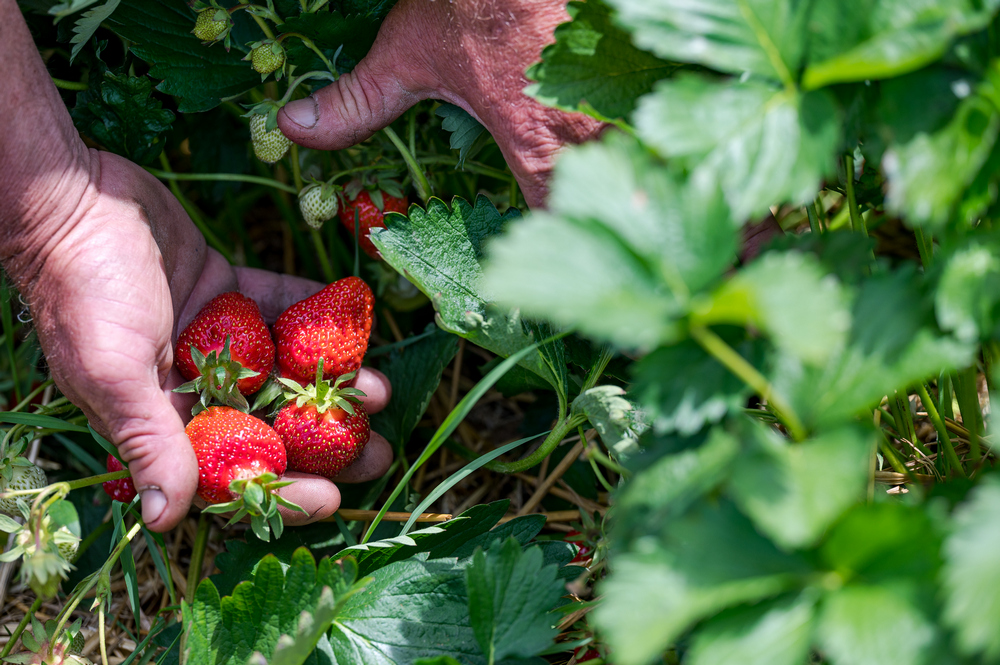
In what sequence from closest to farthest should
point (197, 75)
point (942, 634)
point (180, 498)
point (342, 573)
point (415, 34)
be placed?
point (942, 634) < point (342, 573) < point (180, 498) < point (415, 34) < point (197, 75)

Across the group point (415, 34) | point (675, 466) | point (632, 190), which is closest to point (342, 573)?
point (675, 466)

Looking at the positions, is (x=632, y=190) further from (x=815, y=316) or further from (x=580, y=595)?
(x=580, y=595)

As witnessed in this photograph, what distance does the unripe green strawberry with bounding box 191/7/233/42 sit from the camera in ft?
3.35

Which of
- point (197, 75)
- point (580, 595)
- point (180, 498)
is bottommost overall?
point (580, 595)

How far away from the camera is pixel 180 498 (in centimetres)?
94

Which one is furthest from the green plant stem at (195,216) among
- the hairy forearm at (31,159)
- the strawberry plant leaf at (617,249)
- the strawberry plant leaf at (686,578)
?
the strawberry plant leaf at (686,578)

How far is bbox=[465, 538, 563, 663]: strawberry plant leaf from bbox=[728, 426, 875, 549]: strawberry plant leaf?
0.36m

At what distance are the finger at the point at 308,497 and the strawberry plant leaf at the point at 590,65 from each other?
0.64m

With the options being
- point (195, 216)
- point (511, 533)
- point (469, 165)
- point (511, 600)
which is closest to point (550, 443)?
point (511, 533)

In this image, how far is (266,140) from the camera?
1.11 meters

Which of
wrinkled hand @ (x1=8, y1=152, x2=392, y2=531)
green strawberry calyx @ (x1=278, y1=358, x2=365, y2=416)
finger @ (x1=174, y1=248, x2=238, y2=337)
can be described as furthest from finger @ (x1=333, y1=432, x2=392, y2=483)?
finger @ (x1=174, y1=248, x2=238, y2=337)

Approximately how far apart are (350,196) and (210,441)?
46cm

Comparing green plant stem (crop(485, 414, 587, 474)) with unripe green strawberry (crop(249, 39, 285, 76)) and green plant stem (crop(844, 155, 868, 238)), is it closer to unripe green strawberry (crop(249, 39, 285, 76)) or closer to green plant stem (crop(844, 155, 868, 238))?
green plant stem (crop(844, 155, 868, 238))

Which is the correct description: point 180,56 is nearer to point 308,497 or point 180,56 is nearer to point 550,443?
point 308,497
